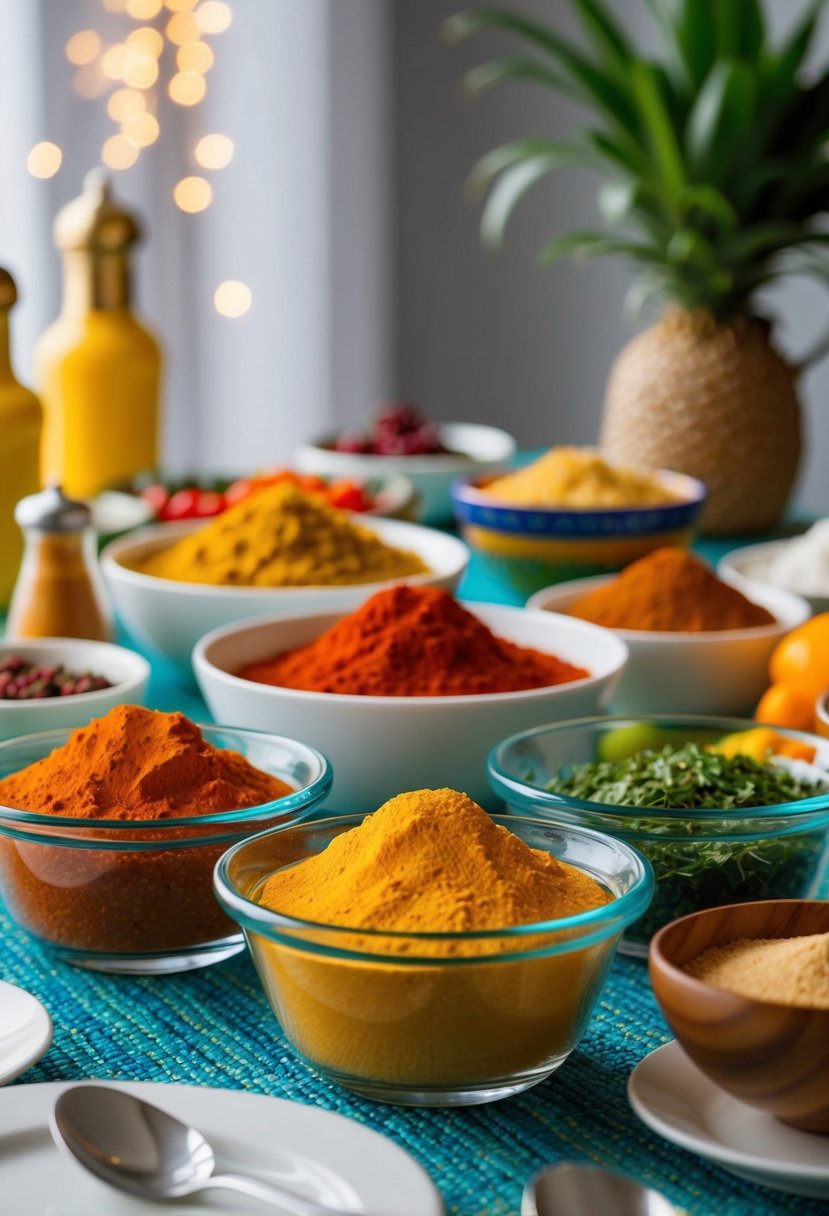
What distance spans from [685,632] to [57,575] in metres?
0.59

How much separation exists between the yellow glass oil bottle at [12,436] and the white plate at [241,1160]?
106 centimetres

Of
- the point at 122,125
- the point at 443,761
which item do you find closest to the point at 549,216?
the point at 122,125

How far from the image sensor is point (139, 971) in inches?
34.4

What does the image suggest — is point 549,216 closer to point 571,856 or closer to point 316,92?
point 316,92

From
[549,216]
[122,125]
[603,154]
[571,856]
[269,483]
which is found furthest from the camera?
[549,216]

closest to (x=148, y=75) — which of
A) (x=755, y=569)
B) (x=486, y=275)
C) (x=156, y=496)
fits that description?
(x=486, y=275)

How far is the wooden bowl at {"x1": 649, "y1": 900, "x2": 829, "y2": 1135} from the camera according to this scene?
618 millimetres

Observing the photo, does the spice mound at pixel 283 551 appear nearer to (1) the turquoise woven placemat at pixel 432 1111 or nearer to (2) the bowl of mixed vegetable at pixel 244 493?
(2) the bowl of mixed vegetable at pixel 244 493

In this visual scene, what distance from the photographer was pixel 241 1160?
25.0 inches

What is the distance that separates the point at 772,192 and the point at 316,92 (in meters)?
2.26

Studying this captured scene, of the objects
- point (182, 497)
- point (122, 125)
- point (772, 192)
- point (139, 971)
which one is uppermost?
point (122, 125)

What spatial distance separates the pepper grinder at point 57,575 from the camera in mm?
1369

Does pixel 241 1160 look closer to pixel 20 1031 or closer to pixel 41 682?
pixel 20 1031

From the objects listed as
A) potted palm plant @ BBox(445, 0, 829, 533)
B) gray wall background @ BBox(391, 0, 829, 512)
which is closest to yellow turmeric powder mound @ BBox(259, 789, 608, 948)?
potted palm plant @ BBox(445, 0, 829, 533)
